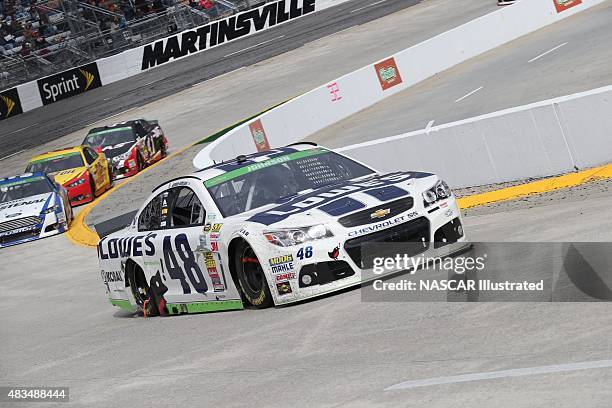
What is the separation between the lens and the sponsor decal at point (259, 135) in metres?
24.9

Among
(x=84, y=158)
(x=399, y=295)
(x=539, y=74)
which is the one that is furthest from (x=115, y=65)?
(x=399, y=295)

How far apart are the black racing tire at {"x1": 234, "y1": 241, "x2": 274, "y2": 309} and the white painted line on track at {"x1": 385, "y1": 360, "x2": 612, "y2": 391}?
353 centimetres

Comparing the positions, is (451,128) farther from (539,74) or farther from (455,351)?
(539,74)

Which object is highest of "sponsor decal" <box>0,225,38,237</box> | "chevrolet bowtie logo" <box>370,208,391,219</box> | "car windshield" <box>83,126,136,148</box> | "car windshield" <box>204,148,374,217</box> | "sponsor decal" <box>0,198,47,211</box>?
"car windshield" <box>83,126,136,148</box>

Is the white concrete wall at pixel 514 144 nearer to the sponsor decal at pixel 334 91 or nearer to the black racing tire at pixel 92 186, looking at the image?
the black racing tire at pixel 92 186

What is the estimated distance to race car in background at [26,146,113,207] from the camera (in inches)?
1073

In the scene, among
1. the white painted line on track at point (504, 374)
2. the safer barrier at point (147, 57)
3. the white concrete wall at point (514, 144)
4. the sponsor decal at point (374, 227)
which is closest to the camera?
the white painted line on track at point (504, 374)

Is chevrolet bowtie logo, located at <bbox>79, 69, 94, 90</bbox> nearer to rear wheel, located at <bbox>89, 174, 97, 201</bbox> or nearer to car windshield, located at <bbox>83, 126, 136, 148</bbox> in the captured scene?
car windshield, located at <bbox>83, 126, 136, 148</bbox>

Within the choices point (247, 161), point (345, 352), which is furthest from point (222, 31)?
point (345, 352)

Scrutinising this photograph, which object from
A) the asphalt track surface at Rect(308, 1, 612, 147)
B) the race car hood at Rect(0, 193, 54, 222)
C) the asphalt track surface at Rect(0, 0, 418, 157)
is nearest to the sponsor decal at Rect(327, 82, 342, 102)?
the asphalt track surface at Rect(308, 1, 612, 147)

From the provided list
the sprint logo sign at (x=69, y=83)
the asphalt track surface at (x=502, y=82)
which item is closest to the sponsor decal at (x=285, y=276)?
the asphalt track surface at (x=502, y=82)

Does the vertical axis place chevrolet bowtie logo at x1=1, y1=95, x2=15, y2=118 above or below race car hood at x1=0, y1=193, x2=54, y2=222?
above

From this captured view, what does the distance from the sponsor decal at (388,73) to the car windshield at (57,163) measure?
8.14 m

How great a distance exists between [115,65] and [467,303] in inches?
1515
